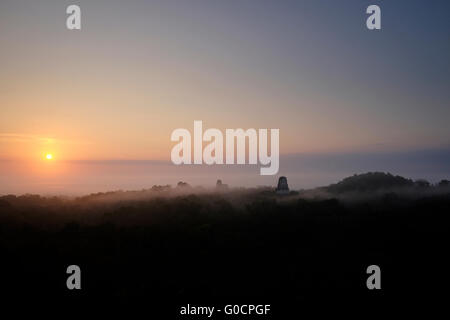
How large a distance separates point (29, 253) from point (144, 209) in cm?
2597

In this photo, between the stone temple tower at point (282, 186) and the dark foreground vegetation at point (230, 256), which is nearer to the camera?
the dark foreground vegetation at point (230, 256)

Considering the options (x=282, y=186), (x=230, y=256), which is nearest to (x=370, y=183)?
(x=282, y=186)

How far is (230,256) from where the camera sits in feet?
108

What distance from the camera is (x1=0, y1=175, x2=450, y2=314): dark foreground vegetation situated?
2525 cm

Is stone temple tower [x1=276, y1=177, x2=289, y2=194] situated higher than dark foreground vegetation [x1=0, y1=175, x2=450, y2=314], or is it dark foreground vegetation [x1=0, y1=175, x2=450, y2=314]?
stone temple tower [x1=276, y1=177, x2=289, y2=194]

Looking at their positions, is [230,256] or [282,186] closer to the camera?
[230,256]

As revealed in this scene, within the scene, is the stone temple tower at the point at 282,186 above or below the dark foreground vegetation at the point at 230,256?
above

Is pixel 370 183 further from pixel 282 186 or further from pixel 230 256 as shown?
pixel 230 256

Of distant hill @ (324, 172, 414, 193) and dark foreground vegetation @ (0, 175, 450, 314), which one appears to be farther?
distant hill @ (324, 172, 414, 193)

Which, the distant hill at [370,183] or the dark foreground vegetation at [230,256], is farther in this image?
the distant hill at [370,183]

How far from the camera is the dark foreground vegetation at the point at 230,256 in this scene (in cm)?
2525
